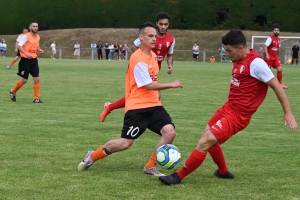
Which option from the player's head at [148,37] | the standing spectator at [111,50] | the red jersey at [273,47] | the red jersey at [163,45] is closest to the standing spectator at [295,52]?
the standing spectator at [111,50]

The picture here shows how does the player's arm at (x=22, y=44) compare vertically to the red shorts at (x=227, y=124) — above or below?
above

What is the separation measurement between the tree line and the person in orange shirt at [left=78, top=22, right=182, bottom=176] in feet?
174

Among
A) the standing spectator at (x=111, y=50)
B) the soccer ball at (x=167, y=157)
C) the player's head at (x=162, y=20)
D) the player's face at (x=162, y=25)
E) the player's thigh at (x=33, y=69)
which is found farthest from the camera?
the standing spectator at (x=111, y=50)

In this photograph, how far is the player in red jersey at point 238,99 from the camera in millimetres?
6273

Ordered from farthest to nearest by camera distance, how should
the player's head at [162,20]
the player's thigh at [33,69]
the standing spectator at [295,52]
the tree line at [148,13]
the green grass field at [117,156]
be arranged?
the tree line at [148,13] → the standing spectator at [295,52] → the player's thigh at [33,69] → the player's head at [162,20] → the green grass field at [117,156]

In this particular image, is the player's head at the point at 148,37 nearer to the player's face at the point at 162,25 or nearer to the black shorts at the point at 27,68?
the player's face at the point at 162,25

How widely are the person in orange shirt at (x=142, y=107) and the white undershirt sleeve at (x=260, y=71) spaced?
117cm

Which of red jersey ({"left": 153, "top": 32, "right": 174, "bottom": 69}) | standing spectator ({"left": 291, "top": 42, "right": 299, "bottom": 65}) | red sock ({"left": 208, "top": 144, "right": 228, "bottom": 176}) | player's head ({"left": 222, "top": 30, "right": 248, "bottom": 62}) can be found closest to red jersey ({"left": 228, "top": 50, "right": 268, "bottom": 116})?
player's head ({"left": 222, "top": 30, "right": 248, "bottom": 62})

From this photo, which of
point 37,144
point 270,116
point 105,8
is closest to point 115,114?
point 270,116

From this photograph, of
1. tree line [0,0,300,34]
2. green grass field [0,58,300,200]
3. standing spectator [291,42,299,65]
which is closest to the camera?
green grass field [0,58,300,200]

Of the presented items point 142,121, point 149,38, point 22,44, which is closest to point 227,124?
point 142,121

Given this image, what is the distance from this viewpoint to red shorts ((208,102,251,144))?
20.9ft

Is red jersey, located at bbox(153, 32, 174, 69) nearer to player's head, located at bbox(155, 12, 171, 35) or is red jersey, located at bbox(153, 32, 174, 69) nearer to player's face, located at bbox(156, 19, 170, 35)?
player's face, located at bbox(156, 19, 170, 35)

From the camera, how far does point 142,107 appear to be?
691 cm
